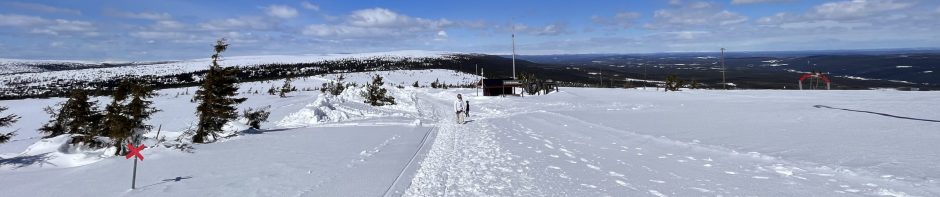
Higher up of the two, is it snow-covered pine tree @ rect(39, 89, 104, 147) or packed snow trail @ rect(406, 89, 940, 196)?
snow-covered pine tree @ rect(39, 89, 104, 147)

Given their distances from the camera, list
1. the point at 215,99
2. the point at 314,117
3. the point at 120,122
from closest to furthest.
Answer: the point at 120,122
the point at 215,99
the point at 314,117

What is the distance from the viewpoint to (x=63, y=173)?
32.6 ft

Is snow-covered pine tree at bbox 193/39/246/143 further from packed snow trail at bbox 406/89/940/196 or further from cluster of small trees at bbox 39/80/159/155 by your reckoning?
packed snow trail at bbox 406/89/940/196

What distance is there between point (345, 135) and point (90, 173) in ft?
25.6

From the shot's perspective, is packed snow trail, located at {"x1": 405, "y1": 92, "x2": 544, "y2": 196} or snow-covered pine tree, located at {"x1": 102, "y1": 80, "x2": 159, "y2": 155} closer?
packed snow trail, located at {"x1": 405, "y1": 92, "x2": 544, "y2": 196}

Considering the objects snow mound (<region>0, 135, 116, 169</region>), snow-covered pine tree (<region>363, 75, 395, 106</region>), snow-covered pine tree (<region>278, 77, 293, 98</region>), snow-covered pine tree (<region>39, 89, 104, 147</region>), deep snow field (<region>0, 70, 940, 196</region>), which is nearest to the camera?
deep snow field (<region>0, 70, 940, 196</region>)

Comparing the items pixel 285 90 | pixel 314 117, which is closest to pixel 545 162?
pixel 314 117

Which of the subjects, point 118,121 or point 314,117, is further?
point 314,117

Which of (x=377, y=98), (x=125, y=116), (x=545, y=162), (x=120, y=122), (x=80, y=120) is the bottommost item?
(x=545, y=162)

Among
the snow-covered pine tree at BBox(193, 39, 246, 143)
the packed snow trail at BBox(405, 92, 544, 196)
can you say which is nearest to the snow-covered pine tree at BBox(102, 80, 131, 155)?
the snow-covered pine tree at BBox(193, 39, 246, 143)

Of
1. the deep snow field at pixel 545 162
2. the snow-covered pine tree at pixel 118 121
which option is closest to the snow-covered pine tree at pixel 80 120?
the snow-covered pine tree at pixel 118 121

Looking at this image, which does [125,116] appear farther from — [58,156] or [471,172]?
[471,172]

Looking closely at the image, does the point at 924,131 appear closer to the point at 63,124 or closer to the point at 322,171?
the point at 322,171

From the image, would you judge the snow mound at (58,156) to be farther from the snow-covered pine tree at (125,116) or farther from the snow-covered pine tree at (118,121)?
the snow-covered pine tree at (125,116)
